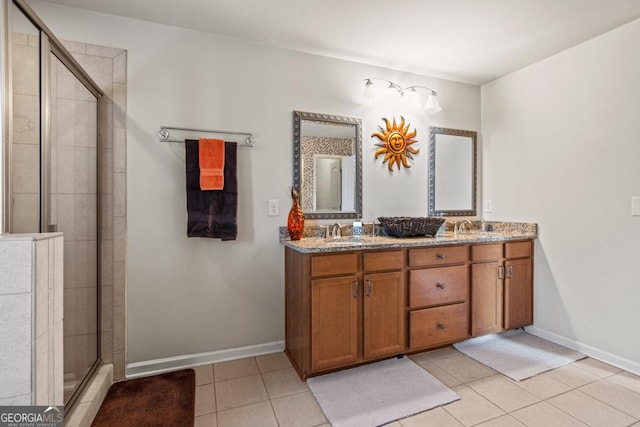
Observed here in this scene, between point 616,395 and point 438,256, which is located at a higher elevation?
point 438,256

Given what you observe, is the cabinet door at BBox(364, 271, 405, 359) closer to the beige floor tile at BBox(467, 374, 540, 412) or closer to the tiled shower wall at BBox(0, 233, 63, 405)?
the beige floor tile at BBox(467, 374, 540, 412)

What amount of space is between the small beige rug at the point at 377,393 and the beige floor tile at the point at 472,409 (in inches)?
1.9

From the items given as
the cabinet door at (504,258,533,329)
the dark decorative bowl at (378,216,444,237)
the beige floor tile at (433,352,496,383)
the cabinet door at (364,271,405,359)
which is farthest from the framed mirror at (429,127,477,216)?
the beige floor tile at (433,352,496,383)

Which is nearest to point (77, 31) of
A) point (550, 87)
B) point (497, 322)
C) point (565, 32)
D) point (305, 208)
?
point (305, 208)

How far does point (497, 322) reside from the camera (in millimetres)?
2557

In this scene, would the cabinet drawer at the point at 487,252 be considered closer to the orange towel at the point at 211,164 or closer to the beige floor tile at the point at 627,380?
the beige floor tile at the point at 627,380

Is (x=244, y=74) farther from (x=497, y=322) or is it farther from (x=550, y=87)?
(x=497, y=322)

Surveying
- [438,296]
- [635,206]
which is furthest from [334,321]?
[635,206]

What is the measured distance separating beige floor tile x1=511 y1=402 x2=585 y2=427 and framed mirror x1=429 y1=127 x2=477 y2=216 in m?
1.65

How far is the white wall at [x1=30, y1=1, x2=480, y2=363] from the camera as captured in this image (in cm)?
208

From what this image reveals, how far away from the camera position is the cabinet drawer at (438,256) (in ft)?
7.33

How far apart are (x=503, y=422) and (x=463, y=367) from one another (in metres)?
0.55

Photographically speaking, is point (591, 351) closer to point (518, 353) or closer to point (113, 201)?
point (518, 353)

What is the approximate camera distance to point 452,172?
3.07 metres
